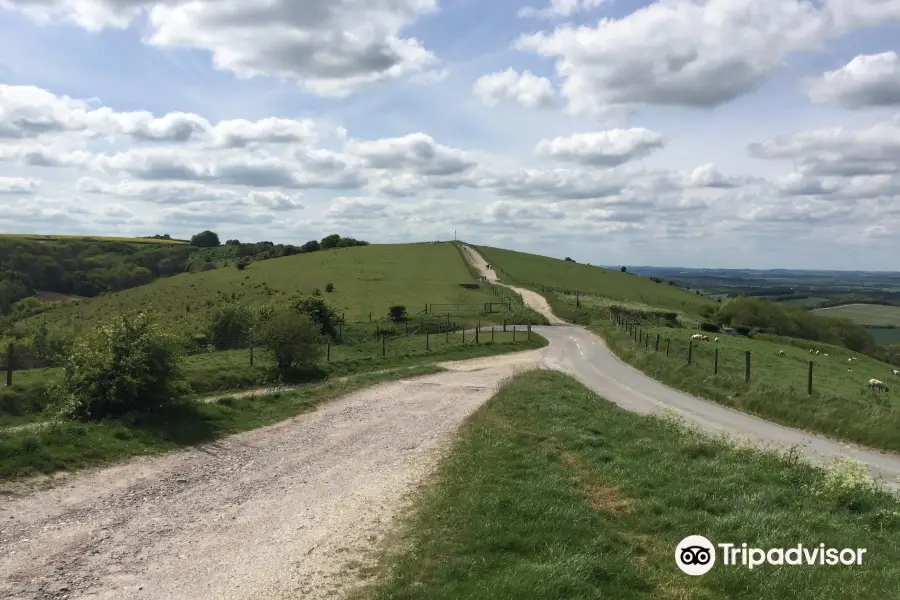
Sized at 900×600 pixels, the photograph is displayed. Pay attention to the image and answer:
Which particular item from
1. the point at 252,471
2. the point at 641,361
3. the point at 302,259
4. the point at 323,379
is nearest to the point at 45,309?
the point at 302,259

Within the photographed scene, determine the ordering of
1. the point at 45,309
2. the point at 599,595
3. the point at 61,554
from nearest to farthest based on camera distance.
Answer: the point at 599,595
the point at 61,554
the point at 45,309

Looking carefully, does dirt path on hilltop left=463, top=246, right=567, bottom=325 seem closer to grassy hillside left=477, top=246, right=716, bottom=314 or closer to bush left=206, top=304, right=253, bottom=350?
grassy hillside left=477, top=246, right=716, bottom=314

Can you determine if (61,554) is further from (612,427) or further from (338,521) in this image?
(612,427)

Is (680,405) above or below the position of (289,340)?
below

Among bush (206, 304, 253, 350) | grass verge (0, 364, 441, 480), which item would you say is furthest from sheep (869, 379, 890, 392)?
bush (206, 304, 253, 350)

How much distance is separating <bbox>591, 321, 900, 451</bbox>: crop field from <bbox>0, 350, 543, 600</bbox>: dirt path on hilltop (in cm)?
1264

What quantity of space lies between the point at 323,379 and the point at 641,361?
1845 cm

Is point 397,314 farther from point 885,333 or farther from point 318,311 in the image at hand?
point 885,333

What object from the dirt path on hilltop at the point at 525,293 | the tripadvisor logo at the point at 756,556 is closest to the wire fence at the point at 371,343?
the dirt path on hilltop at the point at 525,293

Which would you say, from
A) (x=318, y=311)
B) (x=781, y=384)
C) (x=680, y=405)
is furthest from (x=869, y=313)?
(x=680, y=405)

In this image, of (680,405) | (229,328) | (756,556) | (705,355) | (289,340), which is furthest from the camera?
(229,328)

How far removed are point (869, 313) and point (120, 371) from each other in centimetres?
20143

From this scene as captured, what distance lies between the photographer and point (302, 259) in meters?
104

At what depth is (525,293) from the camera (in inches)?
3307
